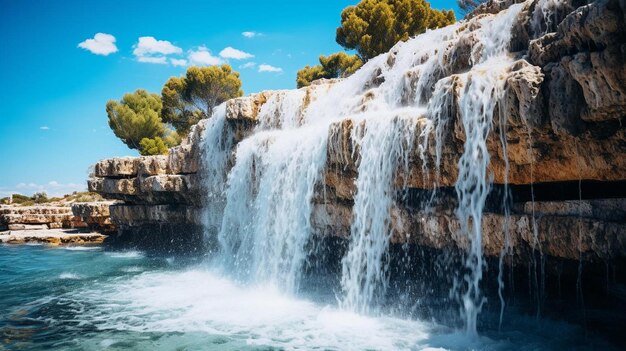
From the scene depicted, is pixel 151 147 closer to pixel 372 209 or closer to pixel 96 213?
pixel 96 213

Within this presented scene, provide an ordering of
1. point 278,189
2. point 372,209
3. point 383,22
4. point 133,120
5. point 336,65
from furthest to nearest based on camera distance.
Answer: point 133,120, point 336,65, point 383,22, point 278,189, point 372,209

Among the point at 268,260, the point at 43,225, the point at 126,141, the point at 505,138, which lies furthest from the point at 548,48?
the point at 126,141

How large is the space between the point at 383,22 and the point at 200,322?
23432 millimetres

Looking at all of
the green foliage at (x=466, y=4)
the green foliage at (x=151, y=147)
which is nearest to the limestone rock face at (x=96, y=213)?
the green foliage at (x=151, y=147)

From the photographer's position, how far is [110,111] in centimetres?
3456

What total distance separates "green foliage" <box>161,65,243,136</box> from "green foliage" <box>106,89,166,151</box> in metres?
1.19

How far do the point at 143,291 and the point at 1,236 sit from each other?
19.1 metres

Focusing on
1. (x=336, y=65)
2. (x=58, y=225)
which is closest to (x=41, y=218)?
(x=58, y=225)

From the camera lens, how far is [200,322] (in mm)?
8008

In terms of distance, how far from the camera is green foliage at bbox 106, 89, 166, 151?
1341 inches

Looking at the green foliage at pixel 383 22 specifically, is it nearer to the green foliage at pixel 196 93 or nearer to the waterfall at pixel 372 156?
the green foliage at pixel 196 93

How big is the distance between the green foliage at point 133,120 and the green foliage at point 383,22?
19.2 metres

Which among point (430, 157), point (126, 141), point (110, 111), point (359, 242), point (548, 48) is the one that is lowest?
point (359, 242)

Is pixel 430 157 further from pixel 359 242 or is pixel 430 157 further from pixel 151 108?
pixel 151 108
